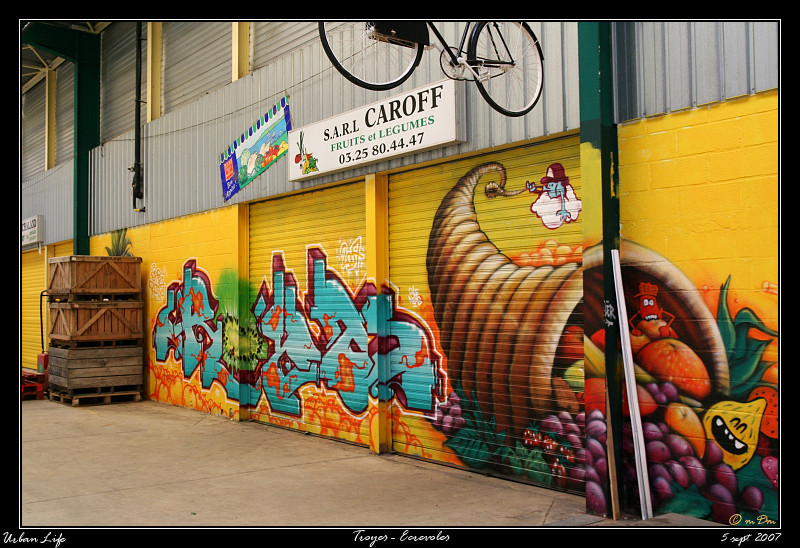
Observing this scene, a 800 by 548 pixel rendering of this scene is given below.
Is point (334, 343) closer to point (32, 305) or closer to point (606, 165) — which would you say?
point (606, 165)

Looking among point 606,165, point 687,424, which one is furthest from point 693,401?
point 606,165

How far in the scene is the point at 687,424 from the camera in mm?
6035

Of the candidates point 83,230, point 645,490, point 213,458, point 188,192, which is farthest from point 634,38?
point 83,230

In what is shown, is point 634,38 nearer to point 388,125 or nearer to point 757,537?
point 388,125

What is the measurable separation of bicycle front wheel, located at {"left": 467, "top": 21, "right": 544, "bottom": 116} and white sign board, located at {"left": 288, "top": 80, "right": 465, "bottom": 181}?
542 millimetres

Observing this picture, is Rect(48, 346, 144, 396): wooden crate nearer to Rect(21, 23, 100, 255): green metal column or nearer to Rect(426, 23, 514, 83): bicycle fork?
Rect(21, 23, 100, 255): green metal column

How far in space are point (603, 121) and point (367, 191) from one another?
374 cm

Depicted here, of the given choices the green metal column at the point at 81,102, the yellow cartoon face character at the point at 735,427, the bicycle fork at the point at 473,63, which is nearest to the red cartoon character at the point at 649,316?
the yellow cartoon face character at the point at 735,427

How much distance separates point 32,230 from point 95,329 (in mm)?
9001

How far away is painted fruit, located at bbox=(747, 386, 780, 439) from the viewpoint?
5.50 metres

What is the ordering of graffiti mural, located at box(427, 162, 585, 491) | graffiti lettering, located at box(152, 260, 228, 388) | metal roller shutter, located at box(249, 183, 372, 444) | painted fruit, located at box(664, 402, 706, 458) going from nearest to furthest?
painted fruit, located at box(664, 402, 706, 458) < graffiti mural, located at box(427, 162, 585, 491) < metal roller shutter, located at box(249, 183, 372, 444) < graffiti lettering, located at box(152, 260, 228, 388)

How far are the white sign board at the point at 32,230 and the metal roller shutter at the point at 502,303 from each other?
51.0 ft

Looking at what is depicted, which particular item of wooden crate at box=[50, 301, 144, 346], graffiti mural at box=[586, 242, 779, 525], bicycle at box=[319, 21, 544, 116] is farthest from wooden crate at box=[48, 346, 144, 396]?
graffiti mural at box=[586, 242, 779, 525]

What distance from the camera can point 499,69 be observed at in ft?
25.3
